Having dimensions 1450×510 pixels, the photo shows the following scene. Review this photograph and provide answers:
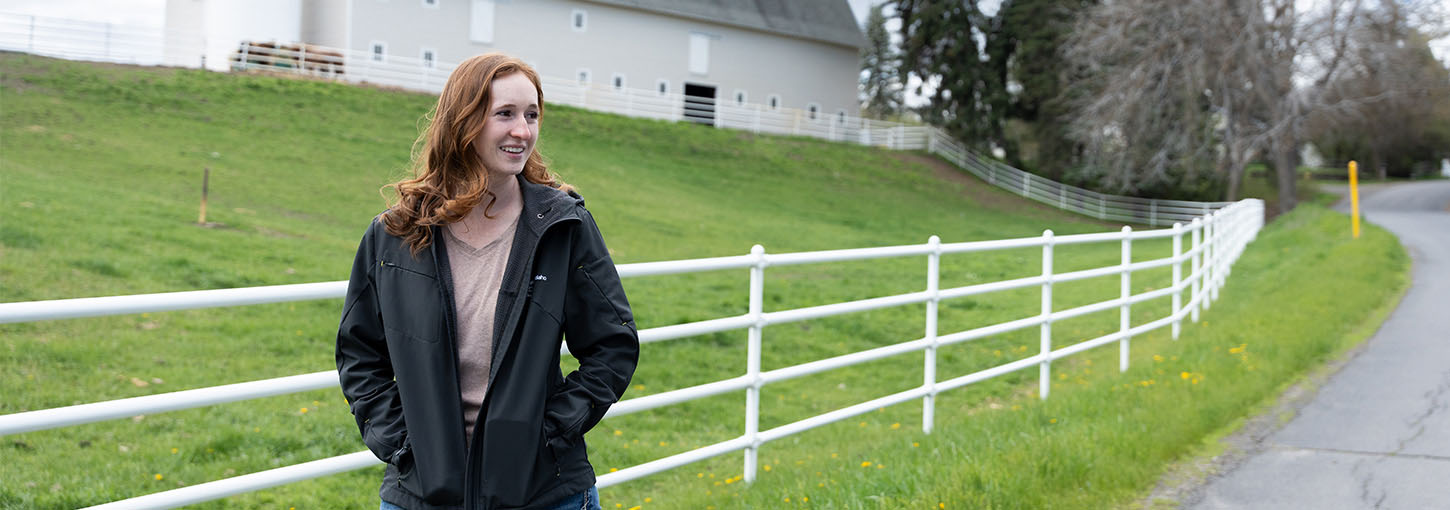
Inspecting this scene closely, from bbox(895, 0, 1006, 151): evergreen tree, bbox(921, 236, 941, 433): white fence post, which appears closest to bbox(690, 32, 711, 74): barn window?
bbox(895, 0, 1006, 151): evergreen tree

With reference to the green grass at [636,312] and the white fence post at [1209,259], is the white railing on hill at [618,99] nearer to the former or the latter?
the green grass at [636,312]

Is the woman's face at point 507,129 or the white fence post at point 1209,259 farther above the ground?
the woman's face at point 507,129

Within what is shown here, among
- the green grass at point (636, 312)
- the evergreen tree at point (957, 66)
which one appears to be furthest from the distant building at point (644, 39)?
the green grass at point (636, 312)

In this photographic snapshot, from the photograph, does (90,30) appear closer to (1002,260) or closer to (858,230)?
(858,230)

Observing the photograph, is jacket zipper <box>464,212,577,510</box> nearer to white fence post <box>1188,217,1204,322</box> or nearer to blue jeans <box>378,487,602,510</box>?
blue jeans <box>378,487,602,510</box>

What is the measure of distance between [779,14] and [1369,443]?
144 ft

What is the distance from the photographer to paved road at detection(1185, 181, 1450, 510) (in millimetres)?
5270

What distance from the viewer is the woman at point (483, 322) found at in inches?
95.3

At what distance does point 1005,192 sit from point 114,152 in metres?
29.7

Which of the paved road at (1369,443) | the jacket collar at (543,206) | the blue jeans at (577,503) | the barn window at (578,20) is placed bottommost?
the paved road at (1369,443)

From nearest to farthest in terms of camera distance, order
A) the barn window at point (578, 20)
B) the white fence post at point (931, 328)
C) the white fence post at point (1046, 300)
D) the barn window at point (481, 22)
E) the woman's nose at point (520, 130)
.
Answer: the woman's nose at point (520, 130) < the white fence post at point (931, 328) < the white fence post at point (1046, 300) < the barn window at point (481, 22) < the barn window at point (578, 20)

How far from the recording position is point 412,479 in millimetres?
2496

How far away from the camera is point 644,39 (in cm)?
4391

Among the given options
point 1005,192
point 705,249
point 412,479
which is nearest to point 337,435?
point 412,479
